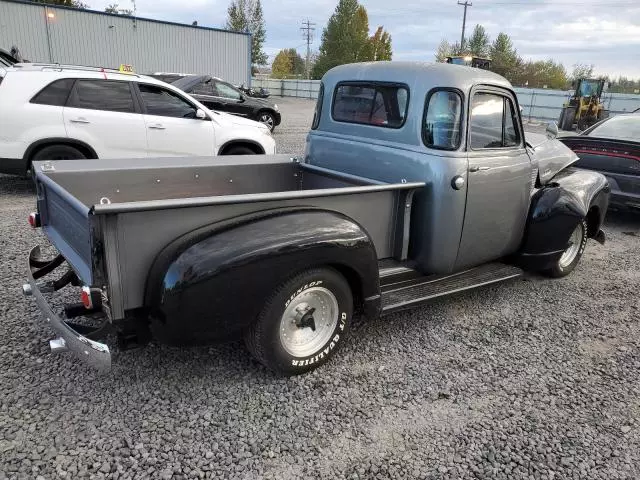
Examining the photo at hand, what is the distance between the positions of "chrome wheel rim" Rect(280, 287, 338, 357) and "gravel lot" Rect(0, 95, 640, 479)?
22 cm

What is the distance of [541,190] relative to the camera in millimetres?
4676

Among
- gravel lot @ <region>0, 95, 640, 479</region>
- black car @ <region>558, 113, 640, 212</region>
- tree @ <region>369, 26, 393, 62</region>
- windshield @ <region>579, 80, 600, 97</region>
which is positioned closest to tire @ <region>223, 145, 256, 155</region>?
gravel lot @ <region>0, 95, 640, 479</region>

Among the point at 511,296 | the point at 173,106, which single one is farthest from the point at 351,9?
the point at 511,296

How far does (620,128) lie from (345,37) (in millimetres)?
55477

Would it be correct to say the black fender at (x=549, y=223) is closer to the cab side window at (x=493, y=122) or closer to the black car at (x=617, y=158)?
the cab side window at (x=493, y=122)

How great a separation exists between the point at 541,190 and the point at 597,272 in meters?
1.57

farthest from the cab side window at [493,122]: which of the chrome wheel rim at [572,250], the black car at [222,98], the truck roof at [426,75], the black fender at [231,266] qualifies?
the black car at [222,98]

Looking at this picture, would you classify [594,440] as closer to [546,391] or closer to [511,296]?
[546,391]

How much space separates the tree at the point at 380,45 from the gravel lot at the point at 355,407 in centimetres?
6220

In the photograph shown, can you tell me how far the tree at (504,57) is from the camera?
2589 inches

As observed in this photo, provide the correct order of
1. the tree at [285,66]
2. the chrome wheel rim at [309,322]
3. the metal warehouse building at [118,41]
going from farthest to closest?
the tree at [285,66] < the metal warehouse building at [118,41] < the chrome wheel rim at [309,322]

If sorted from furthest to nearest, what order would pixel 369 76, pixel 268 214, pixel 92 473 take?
pixel 369 76 < pixel 268 214 < pixel 92 473

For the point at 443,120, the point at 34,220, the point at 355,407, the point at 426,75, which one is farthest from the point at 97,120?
the point at 355,407

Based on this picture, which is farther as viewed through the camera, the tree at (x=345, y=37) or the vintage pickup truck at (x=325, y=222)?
the tree at (x=345, y=37)
